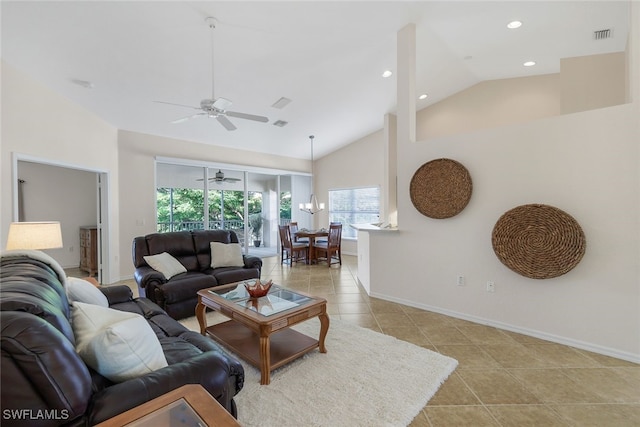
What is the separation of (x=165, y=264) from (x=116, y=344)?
8.50ft

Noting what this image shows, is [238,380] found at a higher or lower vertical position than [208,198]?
lower

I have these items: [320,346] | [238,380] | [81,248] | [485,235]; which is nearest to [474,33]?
[485,235]

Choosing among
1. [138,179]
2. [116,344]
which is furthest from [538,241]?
[138,179]

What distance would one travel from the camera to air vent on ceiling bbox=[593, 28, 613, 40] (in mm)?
3649

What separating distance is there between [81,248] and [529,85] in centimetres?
981

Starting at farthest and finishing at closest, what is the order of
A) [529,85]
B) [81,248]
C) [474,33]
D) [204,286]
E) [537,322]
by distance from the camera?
1. [81,248]
2. [529,85]
3. [474,33]
4. [204,286]
5. [537,322]

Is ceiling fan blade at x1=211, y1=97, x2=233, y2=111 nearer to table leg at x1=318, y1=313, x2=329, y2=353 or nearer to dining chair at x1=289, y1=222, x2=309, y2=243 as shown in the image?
table leg at x1=318, y1=313, x2=329, y2=353

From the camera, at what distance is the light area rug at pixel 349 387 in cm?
176

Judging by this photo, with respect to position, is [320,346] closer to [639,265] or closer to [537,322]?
[537,322]

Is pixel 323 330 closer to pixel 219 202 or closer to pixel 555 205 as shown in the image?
pixel 555 205

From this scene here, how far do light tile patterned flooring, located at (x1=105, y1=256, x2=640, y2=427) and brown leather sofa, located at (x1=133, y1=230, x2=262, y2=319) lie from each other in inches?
62.3

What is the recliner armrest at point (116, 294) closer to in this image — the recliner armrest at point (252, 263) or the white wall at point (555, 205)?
the recliner armrest at point (252, 263)

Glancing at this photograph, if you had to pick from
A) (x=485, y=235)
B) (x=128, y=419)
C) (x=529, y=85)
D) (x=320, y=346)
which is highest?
(x=529, y=85)

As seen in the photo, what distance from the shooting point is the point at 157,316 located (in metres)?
2.38
